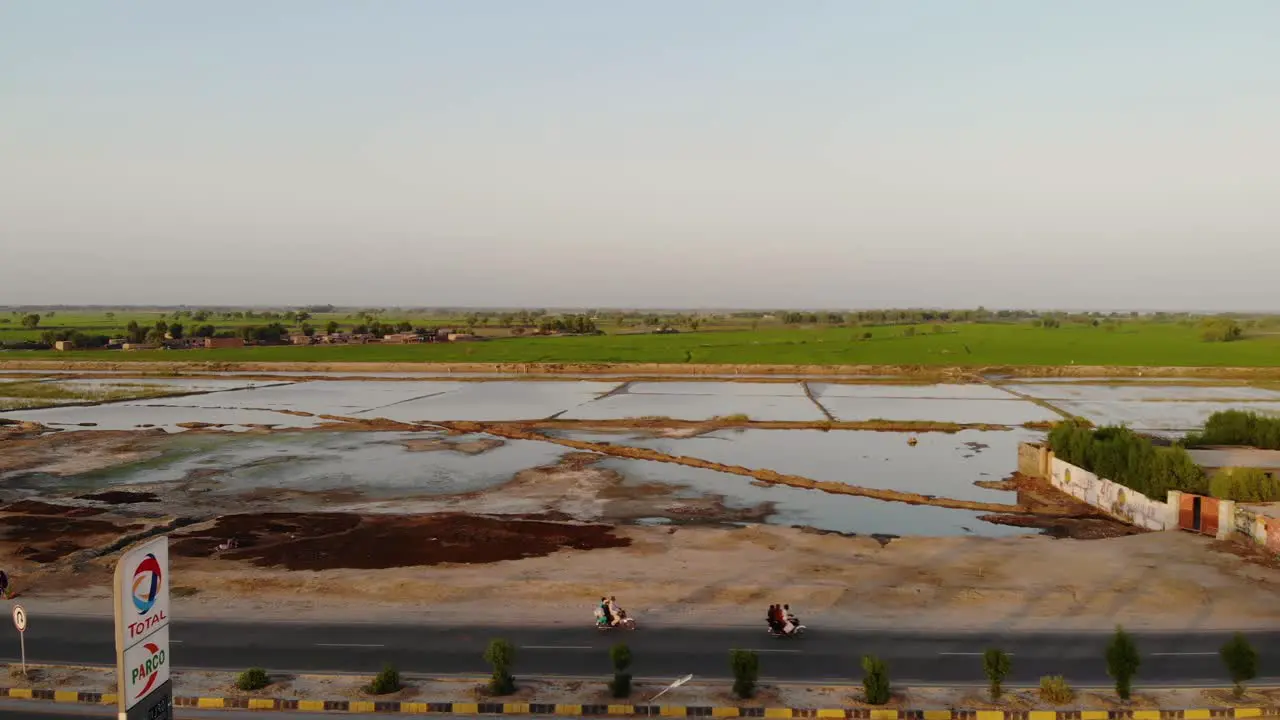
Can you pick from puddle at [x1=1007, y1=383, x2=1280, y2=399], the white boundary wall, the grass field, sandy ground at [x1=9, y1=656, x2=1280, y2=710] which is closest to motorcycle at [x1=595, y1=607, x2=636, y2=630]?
sandy ground at [x1=9, y1=656, x2=1280, y2=710]

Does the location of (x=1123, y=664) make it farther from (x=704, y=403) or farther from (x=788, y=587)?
(x=704, y=403)

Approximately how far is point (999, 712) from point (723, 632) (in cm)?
612

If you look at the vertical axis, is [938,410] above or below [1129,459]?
below

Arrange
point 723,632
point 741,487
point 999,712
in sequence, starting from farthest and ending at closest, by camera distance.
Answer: point 741,487 < point 723,632 < point 999,712

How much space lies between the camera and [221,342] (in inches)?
5002

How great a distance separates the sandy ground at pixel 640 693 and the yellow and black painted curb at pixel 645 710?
0.50ft

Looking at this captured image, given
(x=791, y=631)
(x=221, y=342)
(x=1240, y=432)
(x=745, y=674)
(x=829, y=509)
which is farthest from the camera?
(x=221, y=342)

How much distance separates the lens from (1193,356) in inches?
4341

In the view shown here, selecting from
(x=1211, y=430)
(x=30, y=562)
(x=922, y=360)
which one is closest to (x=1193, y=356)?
(x=922, y=360)

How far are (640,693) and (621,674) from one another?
506mm

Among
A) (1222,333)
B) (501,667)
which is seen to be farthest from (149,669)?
(1222,333)

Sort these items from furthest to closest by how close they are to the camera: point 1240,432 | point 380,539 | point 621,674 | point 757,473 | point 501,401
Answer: point 501,401
point 757,473
point 1240,432
point 380,539
point 621,674

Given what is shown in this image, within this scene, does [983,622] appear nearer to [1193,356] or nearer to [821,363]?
[821,363]

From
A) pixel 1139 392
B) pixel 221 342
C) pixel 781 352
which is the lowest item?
pixel 1139 392
